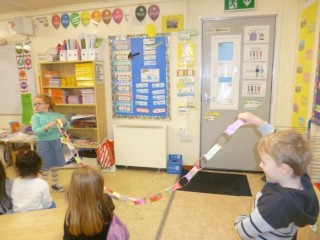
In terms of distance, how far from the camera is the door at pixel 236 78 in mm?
3395

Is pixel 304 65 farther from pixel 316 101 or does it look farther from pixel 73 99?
pixel 73 99

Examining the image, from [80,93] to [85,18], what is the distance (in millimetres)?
1181

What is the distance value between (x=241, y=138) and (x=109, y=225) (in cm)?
284

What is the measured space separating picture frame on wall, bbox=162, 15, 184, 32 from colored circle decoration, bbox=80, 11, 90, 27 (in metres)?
1.22

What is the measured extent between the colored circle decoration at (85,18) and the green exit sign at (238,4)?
2.09 meters

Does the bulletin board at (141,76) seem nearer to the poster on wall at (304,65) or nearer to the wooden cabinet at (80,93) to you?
the wooden cabinet at (80,93)

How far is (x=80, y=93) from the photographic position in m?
3.93

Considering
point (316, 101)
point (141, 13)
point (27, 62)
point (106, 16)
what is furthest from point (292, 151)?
point (27, 62)

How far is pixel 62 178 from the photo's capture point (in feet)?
12.2

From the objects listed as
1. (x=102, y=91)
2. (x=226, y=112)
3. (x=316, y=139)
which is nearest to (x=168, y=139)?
(x=226, y=112)

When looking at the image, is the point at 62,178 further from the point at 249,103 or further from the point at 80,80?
the point at 249,103

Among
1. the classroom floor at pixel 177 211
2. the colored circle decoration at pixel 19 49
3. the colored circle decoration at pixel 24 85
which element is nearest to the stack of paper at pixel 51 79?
the colored circle decoration at pixel 24 85

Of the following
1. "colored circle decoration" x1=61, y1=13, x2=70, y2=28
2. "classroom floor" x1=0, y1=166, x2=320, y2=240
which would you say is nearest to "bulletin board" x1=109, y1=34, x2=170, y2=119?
"colored circle decoration" x1=61, y1=13, x2=70, y2=28

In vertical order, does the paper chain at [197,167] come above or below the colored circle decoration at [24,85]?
below
